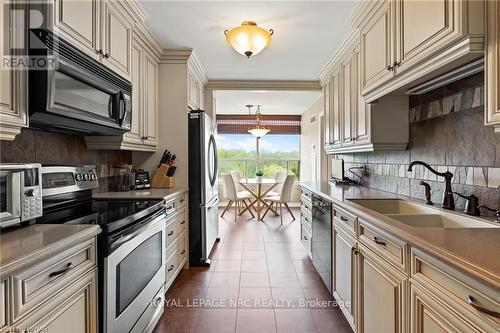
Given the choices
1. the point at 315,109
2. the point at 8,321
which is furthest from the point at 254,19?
the point at 315,109

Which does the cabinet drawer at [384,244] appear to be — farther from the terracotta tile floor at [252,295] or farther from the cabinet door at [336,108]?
the cabinet door at [336,108]

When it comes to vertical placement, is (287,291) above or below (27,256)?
below

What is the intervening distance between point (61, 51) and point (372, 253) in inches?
74.5

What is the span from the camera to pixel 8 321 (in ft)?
2.60

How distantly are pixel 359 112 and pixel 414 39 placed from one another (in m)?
1.12

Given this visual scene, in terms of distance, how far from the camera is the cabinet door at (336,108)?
311 cm

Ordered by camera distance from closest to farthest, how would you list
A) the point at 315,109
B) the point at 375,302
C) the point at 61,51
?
the point at 61,51 → the point at 375,302 → the point at 315,109

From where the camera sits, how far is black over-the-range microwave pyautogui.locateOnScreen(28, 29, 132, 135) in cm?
115

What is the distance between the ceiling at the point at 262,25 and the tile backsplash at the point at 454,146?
105 centimetres

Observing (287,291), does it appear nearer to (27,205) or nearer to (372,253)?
(372,253)

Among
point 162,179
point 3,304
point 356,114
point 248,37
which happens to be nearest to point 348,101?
point 356,114

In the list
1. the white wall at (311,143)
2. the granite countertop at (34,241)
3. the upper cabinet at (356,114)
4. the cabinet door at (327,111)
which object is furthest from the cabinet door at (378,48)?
the white wall at (311,143)

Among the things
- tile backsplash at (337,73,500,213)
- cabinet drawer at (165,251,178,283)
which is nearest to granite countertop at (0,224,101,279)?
cabinet drawer at (165,251,178,283)

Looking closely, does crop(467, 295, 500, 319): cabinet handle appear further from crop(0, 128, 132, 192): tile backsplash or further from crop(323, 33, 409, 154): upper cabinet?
crop(0, 128, 132, 192): tile backsplash
